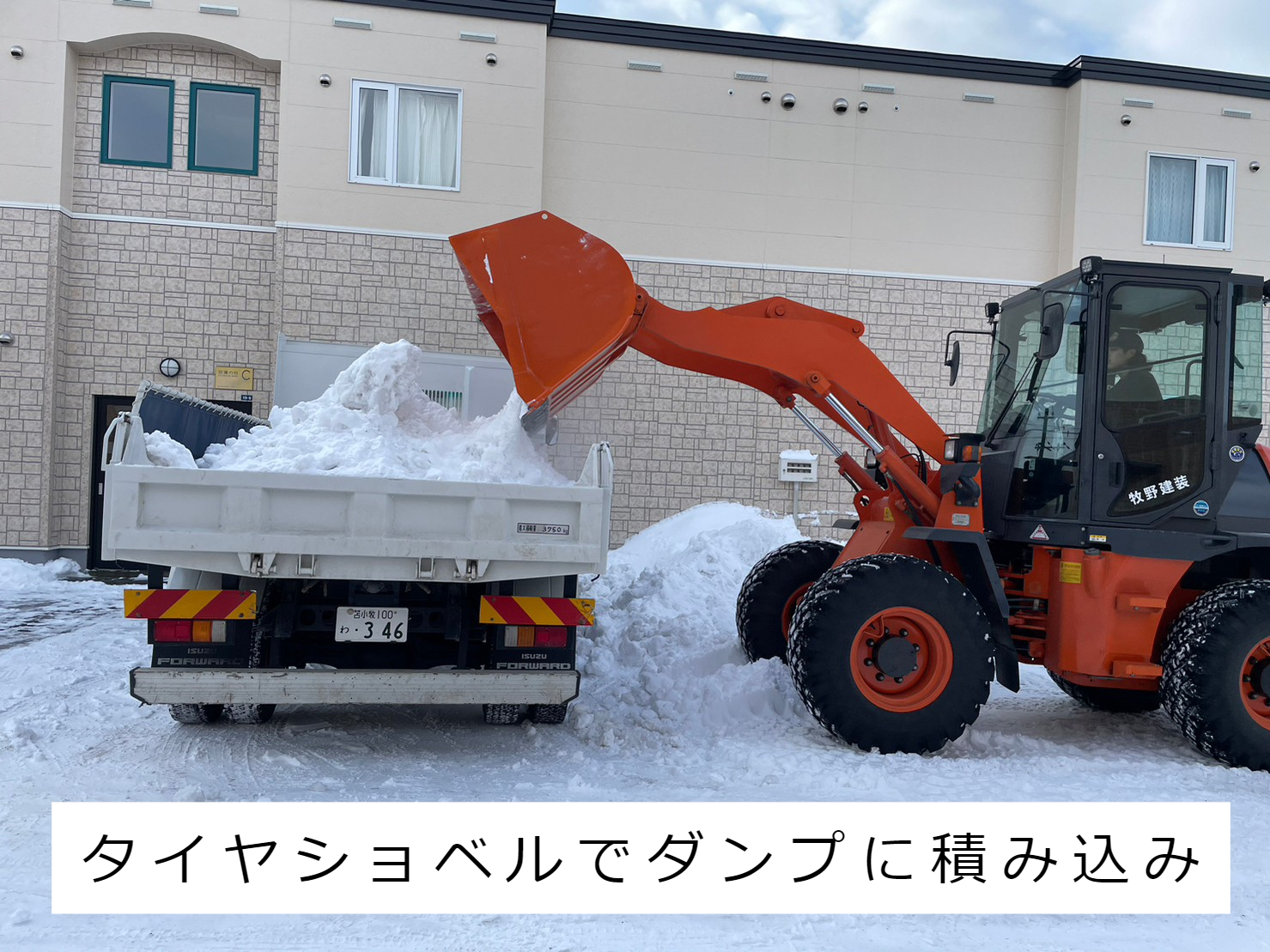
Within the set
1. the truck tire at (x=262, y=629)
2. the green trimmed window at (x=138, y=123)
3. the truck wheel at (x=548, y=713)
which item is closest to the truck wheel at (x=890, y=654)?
the truck wheel at (x=548, y=713)

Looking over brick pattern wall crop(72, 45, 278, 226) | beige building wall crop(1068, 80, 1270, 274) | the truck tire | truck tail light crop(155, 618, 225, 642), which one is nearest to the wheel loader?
the truck tire

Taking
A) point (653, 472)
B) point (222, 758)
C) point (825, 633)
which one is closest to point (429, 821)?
point (222, 758)

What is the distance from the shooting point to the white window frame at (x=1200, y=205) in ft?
44.3

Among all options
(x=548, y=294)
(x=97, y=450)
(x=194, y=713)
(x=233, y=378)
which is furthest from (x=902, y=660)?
(x=97, y=450)

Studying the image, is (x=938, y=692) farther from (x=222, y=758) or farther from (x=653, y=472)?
(x=653, y=472)

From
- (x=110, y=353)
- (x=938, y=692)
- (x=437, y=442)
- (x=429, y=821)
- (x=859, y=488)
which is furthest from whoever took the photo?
(x=110, y=353)

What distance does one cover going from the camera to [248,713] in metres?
5.72

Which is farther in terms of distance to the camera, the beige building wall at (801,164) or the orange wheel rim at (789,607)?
the beige building wall at (801,164)

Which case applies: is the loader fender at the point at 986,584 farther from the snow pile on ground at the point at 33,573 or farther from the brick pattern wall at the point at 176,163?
the brick pattern wall at the point at 176,163

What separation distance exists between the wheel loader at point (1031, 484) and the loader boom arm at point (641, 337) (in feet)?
0.04

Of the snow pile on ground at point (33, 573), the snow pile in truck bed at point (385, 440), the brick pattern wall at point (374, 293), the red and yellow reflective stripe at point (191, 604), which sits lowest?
the snow pile on ground at point (33, 573)

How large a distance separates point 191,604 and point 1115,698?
5849mm

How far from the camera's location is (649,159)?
12.8 metres

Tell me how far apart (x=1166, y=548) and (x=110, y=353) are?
12000 mm
